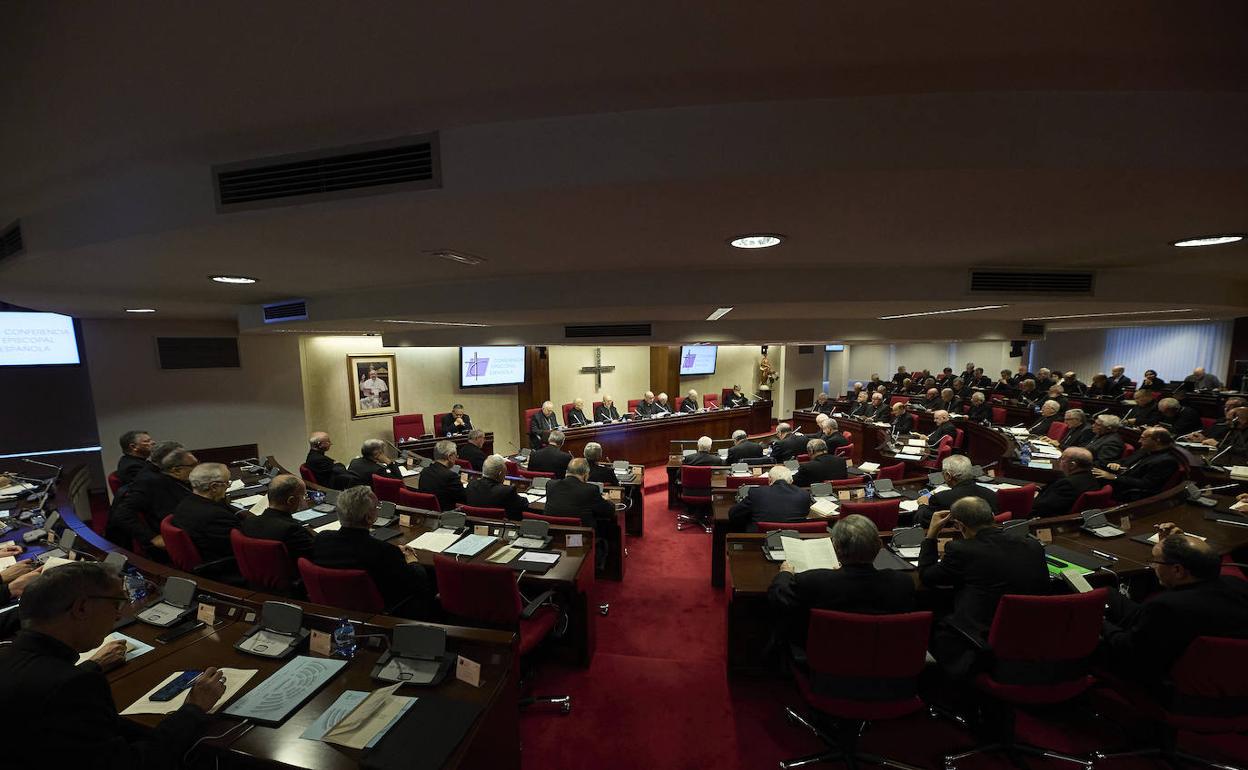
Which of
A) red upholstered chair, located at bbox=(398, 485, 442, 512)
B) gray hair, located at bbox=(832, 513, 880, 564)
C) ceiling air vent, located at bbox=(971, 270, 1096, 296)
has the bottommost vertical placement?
red upholstered chair, located at bbox=(398, 485, 442, 512)

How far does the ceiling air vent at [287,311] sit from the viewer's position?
4.30 m

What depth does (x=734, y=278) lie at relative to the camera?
3004mm

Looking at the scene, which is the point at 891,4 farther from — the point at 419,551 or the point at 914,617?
the point at 419,551

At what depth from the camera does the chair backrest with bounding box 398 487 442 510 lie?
14.0 feet

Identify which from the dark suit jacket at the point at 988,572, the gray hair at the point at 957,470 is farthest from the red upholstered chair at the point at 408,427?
the dark suit jacket at the point at 988,572

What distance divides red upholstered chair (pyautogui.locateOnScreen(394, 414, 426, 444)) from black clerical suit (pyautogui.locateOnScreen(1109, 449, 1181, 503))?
9268 mm

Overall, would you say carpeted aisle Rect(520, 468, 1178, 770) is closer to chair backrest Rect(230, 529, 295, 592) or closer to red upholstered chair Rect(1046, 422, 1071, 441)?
chair backrest Rect(230, 529, 295, 592)

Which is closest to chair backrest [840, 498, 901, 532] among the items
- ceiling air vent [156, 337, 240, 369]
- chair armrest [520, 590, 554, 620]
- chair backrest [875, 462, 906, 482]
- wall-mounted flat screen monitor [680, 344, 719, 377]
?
chair backrest [875, 462, 906, 482]

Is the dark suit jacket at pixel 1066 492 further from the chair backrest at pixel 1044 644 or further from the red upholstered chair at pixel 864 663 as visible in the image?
the red upholstered chair at pixel 864 663

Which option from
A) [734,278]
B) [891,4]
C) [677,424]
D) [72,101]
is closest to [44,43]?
[72,101]

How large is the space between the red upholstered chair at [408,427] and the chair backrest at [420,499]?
4200 millimetres

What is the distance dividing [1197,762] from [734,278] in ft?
11.2

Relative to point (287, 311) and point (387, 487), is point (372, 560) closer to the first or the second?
point (387, 487)

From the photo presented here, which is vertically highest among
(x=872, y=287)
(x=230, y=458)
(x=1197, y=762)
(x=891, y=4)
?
(x=891, y=4)
